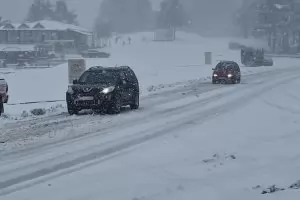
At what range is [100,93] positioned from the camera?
63.6ft

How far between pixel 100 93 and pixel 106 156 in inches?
326

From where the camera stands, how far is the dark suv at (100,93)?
63.2 feet

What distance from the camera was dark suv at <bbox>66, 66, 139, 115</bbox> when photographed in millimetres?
19266

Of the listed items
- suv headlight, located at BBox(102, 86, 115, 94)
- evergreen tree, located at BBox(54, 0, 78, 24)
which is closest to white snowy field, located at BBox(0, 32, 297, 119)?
suv headlight, located at BBox(102, 86, 115, 94)

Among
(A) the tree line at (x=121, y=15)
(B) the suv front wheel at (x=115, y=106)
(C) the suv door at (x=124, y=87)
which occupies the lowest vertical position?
(B) the suv front wheel at (x=115, y=106)

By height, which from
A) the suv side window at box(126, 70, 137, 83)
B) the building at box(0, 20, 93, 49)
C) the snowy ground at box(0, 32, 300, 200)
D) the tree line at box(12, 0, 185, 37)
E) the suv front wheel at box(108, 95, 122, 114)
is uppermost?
the tree line at box(12, 0, 185, 37)

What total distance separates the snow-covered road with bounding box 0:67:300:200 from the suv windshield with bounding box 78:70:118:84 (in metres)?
1.56

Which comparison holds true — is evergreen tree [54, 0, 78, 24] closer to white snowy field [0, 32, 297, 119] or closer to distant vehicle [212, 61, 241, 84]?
white snowy field [0, 32, 297, 119]

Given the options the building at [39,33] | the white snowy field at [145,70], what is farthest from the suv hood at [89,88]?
the building at [39,33]

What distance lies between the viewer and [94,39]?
109m

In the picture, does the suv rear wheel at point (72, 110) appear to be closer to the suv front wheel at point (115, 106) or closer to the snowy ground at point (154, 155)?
the snowy ground at point (154, 155)

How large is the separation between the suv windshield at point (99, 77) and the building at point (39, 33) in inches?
2969

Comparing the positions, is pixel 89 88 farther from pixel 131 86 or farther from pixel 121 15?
pixel 121 15

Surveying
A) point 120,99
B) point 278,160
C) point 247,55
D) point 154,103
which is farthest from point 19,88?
point 247,55
